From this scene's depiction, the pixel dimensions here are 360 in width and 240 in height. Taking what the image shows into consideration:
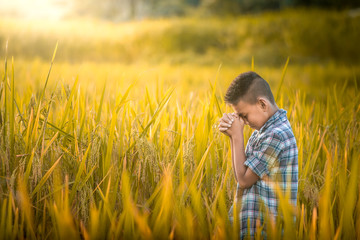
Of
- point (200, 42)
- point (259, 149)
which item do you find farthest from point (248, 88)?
point (200, 42)

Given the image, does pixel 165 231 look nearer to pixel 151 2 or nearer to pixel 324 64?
pixel 324 64

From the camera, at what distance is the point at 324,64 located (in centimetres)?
661

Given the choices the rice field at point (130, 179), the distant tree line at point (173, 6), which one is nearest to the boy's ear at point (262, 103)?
the rice field at point (130, 179)

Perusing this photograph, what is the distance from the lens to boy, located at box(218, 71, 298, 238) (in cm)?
87

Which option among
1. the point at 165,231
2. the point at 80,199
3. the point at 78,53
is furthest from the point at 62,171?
the point at 78,53

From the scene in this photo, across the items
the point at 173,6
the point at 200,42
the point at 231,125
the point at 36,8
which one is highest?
the point at 173,6

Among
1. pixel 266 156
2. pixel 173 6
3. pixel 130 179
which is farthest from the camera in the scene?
pixel 173 6

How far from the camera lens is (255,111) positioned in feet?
2.98

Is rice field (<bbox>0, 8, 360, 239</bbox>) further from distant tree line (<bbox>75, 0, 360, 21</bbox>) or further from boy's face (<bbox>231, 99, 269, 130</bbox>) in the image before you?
distant tree line (<bbox>75, 0, 360, 21</bbox>)

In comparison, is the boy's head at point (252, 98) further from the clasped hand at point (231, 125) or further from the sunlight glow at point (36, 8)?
the sunlight glow at point (36, 8)

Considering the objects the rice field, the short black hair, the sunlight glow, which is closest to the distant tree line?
the sunlight glow

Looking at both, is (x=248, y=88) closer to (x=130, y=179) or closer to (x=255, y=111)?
(x=255, y=111)

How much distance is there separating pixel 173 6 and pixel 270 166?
38.2ft

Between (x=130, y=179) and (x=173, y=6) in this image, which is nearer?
(x=130, y=179)
